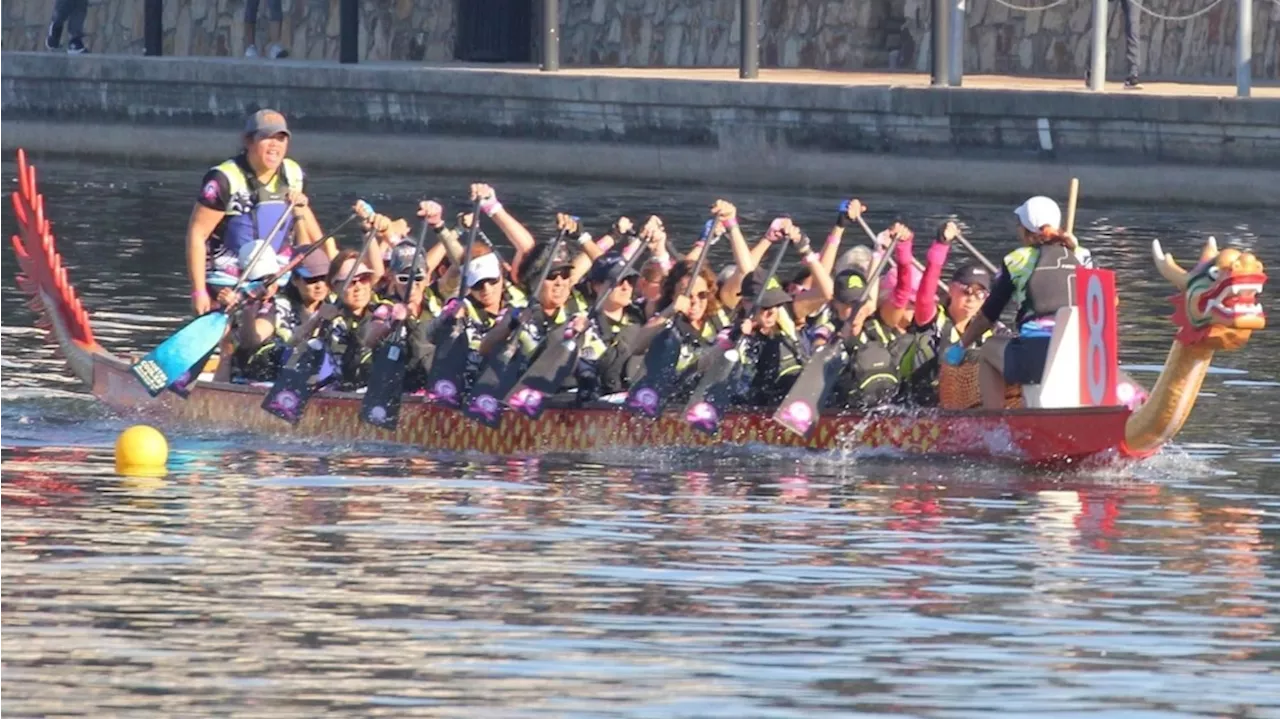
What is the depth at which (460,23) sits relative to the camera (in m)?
38.8

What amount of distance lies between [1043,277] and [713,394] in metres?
A: 1.77

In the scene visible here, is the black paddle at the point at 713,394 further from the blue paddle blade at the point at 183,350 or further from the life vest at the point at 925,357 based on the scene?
the blue paddle blade at the point at 183,350

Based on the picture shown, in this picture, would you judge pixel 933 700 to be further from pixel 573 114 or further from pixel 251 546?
pixel 573 114

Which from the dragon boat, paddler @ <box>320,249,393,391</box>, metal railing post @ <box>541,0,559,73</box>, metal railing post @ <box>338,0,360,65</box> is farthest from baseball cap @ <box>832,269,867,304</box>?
metal railing post @ <box>338,0,360,65</box>

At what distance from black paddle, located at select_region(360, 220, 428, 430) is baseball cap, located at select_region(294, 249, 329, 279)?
100cm

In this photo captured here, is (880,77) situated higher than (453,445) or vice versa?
(880,77)

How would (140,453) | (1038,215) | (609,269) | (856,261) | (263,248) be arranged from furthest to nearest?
1. (263,248)
2. (609,269)
3. (856,261)
4. (140,453)
5. (1038,215)

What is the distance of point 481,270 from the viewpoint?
17.0 meters

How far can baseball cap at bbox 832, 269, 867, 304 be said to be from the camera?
16.2 meters

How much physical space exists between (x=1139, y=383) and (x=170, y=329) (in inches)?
265

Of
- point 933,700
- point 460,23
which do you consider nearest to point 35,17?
point 460,23

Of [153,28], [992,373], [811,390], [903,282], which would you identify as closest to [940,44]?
[153,28]

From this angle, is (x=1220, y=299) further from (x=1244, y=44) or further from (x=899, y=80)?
(x=899, y=80)

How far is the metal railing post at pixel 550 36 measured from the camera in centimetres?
3344
